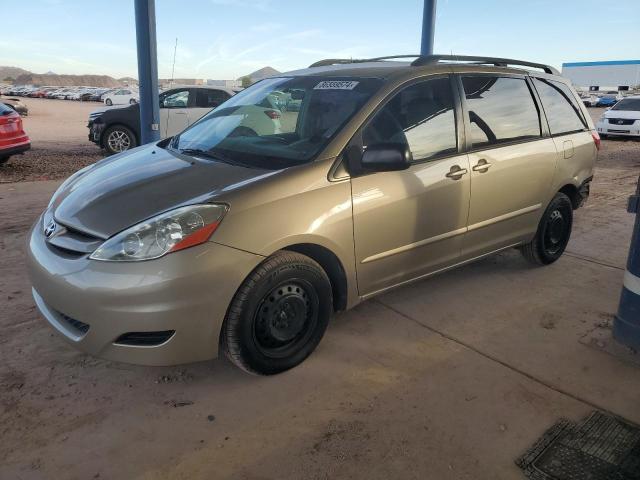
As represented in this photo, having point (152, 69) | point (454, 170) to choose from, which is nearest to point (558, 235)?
point (454, 170)

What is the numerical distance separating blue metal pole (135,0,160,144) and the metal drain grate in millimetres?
7164

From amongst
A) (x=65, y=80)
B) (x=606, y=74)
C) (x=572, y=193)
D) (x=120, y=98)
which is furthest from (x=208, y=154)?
(x=65, y=80)

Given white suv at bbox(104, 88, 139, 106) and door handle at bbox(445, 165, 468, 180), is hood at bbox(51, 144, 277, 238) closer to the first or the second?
door handle at bbox(445, 165, 468, 180)

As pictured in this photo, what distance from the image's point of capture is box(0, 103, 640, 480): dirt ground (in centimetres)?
226

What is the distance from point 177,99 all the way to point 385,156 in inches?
360

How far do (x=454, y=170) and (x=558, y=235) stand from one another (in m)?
1.79

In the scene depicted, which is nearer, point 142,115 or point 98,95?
point 142,115

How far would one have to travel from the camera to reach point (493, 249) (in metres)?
4.07

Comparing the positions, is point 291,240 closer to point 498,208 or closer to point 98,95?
point 498,208

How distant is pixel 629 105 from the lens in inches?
663

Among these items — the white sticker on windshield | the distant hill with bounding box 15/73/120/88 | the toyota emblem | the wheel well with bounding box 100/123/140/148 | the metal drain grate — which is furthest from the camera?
the distant hill with bounding box 15/73/120/88

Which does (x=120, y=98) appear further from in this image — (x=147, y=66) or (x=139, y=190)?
(x=139, y=190)

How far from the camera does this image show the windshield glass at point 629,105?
16627 millimetres

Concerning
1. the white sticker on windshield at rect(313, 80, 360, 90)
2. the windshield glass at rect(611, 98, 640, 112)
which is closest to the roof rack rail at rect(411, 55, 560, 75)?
the white sticker on windshield at rect(313, 80, 360, 90)
